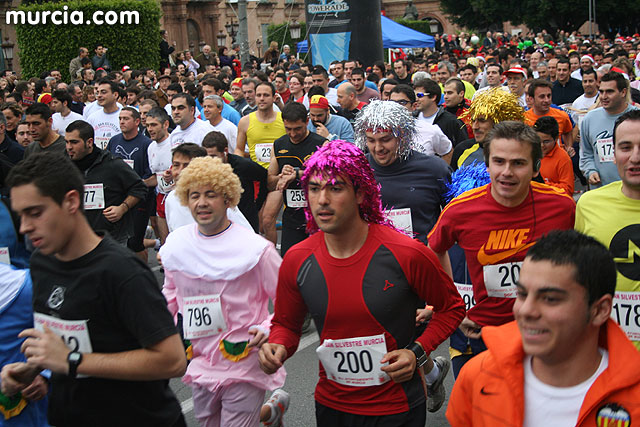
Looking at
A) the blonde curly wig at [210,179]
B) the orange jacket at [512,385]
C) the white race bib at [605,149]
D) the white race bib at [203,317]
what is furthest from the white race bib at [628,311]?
the white race bib at [605,149]

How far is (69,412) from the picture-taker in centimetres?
315

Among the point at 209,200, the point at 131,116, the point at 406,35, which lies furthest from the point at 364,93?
the point at 406,35

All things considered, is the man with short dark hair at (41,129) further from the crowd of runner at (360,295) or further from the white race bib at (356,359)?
the white race bib at (356,359)

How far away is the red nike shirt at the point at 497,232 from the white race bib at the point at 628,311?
49cm

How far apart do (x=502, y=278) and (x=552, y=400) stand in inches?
66.6

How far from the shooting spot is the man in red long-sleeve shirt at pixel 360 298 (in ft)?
11.1

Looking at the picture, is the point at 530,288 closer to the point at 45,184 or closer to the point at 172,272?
the point at 45,184

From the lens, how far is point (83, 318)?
3.04 metres

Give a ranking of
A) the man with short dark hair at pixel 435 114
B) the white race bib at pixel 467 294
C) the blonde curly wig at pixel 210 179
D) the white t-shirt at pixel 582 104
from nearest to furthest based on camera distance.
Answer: the blonde curly wig at pixel 210 179
the white race bib at pixel 467 294
the man with short dark hair at pixel 435 114
the white t-shirt at pixel 582 104

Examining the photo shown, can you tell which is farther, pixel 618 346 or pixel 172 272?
pixel 172 272

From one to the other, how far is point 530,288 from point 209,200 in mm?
2449

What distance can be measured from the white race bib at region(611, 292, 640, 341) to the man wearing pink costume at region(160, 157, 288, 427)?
1747 mm

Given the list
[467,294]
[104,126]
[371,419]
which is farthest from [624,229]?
[104,126]

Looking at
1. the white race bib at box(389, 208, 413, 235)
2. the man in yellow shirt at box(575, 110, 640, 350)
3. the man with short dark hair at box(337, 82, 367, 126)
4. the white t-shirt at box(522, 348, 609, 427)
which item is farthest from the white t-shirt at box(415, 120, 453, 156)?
the white t-shirt at box(522, 348, 609, 427)
